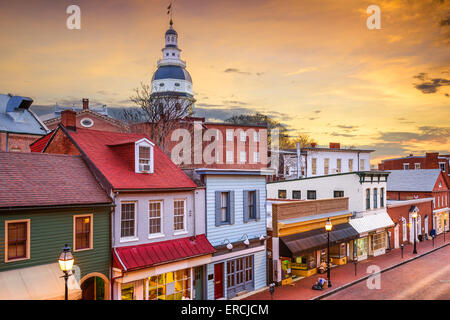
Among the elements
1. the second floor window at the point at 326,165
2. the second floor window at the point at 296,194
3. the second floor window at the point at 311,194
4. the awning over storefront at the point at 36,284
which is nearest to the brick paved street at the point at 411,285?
the second floor window at the point at 311,194

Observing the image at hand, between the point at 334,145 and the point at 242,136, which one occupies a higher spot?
the point at 242,136

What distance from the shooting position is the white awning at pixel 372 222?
3250cm

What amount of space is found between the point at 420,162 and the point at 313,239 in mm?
62491

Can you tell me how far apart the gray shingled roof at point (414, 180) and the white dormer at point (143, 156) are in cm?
4168

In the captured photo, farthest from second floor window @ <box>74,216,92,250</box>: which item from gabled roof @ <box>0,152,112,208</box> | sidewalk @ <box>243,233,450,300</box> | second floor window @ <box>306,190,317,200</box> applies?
second floor window @ <box>306,190,317,200</box>

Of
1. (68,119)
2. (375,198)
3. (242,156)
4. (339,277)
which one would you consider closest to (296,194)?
(375,198)

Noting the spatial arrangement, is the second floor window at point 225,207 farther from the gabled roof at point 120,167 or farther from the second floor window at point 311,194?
the second floor window at point 311,194

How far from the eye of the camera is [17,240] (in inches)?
523

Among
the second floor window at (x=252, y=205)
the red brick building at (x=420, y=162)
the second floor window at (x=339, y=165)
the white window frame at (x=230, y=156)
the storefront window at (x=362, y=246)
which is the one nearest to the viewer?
the second floor window at (x=252, y=205)

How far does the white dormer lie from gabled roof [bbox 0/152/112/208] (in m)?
2.38

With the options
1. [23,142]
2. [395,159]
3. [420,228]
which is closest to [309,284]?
[420,228]

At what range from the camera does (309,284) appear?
24297 mm

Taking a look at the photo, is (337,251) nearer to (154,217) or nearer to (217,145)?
(154,217)

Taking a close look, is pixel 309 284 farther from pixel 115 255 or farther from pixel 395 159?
pixel 395 159
